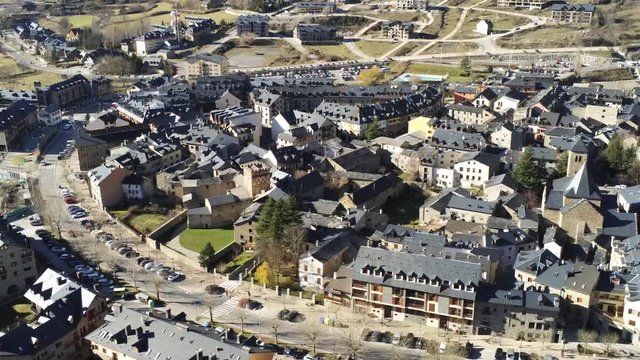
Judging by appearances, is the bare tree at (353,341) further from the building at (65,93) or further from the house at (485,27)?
the house at (485,27)

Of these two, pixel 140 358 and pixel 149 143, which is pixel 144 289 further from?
pixel 149 143

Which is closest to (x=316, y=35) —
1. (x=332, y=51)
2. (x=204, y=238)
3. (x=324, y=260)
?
(x=332, y=51)

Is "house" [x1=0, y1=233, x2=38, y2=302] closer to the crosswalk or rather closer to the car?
the car

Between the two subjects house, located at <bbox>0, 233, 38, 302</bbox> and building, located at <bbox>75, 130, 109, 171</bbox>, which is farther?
building, located at <bbox>75, 130, 109, 171</bbox>

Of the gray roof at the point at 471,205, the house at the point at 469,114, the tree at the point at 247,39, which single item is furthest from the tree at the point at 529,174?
the tree at the point at 247,39

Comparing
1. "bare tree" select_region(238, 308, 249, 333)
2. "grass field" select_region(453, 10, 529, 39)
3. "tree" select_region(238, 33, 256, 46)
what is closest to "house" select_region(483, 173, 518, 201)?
"bare tree" select_region(238, 308, 249, 333)

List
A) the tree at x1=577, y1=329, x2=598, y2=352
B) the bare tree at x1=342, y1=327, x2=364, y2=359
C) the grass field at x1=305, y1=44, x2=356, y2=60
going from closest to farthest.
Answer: the bare tree at x1=342, y1=327, x2=364, y2=359 < the tree at x1=577, y1=329, x2=598, y2=352 < the grass field at x1=305, y1=44, x2=356, y2=60

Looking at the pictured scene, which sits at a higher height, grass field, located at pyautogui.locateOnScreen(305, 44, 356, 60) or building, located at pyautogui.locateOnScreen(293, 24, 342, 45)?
building, located at pyautogui.locateOnScreen(293, 24, 342, 45)
